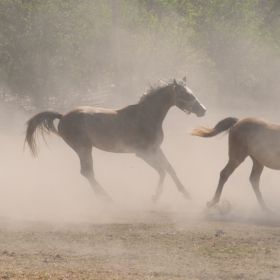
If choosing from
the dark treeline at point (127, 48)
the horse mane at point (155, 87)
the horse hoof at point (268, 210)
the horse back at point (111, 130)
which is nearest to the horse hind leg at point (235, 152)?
the horse hoof at point (268, 210)

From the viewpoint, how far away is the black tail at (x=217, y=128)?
32.5 feet

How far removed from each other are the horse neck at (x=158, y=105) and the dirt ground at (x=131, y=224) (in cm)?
143

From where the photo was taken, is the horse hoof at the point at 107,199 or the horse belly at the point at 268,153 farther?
the horse hoof at the point at 107,199

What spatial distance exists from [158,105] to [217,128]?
4.23ft

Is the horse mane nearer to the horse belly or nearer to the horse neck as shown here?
the horse neck

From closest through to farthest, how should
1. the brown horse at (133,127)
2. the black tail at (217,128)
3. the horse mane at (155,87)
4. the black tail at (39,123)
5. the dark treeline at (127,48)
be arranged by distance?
the black tail at (217,128), the brown horse at (133,127), the horse mane at (155,87), the black tail at (39,123), the dark treeline at (127,48)

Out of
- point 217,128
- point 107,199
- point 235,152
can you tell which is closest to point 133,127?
point 107,199

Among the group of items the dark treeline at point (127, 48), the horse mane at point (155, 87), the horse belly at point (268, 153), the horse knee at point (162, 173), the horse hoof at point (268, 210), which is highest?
the dark treeline at point (127, 48)

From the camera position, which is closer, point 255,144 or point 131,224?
point 131,224

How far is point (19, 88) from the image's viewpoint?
2262 cm

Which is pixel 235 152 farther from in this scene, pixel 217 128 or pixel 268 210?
pixel 268 210

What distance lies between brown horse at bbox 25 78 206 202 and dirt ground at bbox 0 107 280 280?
30.5 inches

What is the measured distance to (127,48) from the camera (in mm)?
24984

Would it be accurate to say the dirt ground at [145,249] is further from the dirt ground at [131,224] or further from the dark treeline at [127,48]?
the dark treeline at [127,48]
